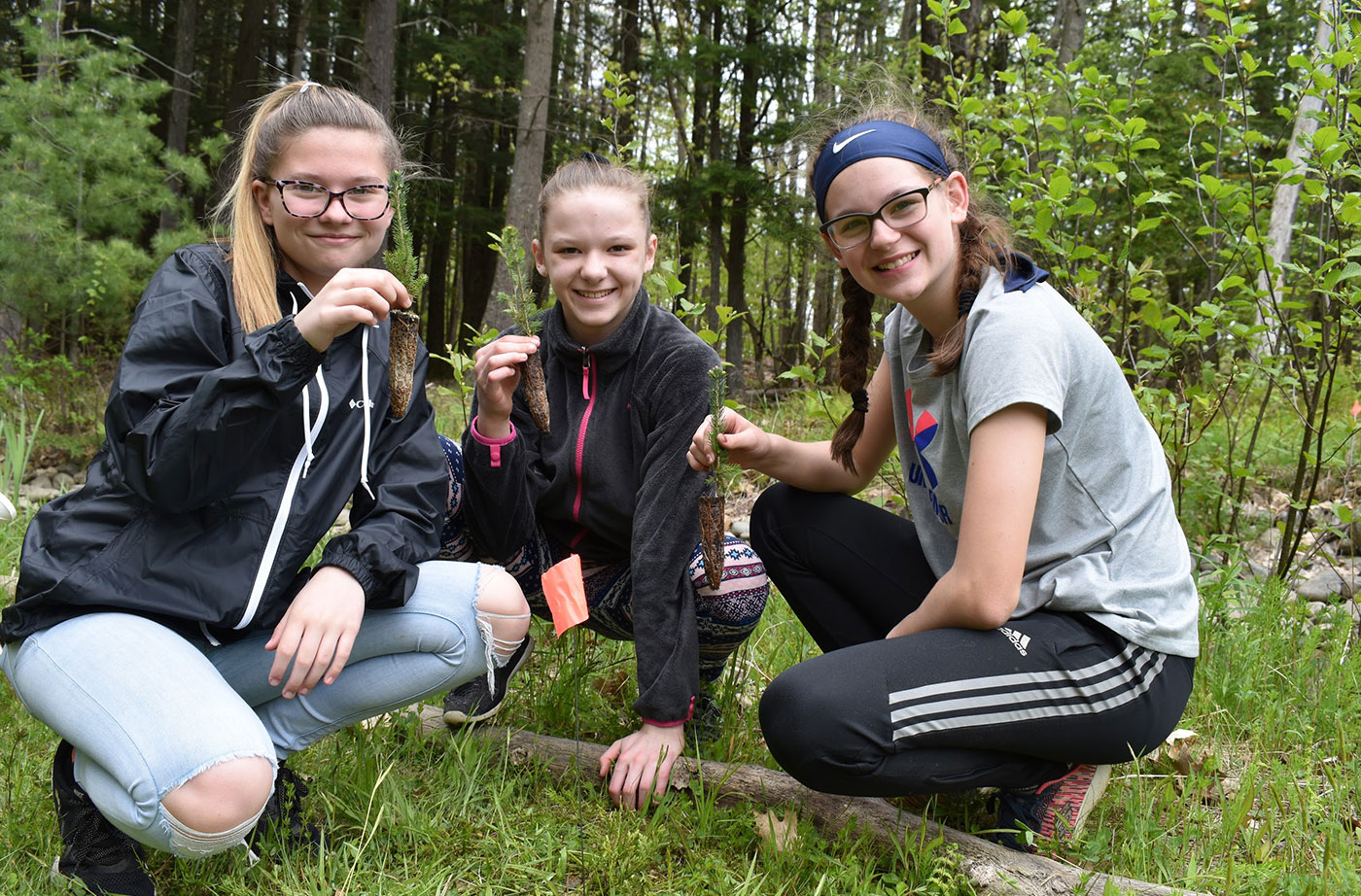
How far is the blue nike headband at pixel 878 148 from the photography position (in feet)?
6.47

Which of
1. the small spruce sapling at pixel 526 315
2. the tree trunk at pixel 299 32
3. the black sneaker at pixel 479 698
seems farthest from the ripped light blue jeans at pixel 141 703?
the tree trunk at pixel 299 32

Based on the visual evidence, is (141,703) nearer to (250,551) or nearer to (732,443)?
(250,551)

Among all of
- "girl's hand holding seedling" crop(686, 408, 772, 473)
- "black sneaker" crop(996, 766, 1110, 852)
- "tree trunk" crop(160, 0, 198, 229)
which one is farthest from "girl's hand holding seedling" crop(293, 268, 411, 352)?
"tree trunk" crop(160, 0, 198, 229)

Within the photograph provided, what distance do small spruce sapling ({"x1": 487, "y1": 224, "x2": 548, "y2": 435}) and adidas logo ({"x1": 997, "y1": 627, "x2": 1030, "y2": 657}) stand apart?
120cm

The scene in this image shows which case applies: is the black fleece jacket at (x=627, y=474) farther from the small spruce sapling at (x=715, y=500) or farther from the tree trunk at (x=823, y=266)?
the tree trunk at (x=823, y=266)

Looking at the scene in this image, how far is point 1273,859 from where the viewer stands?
1895 mm

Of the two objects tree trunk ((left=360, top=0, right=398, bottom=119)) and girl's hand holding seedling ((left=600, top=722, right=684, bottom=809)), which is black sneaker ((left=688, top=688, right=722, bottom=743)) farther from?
tree trunk ((left=360, top=0, right=398, bottom=119))

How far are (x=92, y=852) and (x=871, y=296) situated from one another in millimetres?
2100

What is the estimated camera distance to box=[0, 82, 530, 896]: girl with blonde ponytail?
1.62 m

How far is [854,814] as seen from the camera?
1.98m

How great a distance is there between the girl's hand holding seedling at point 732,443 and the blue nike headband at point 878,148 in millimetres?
575

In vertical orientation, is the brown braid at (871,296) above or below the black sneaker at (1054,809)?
above

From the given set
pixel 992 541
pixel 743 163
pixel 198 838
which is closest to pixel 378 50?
pixel 743 163

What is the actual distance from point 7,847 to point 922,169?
249 cm
